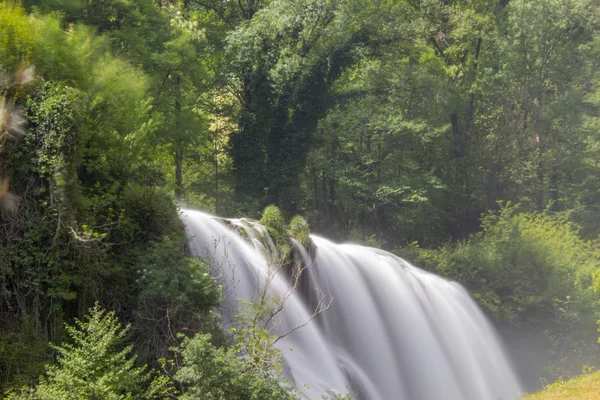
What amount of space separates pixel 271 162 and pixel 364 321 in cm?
1195

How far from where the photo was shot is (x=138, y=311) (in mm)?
10703

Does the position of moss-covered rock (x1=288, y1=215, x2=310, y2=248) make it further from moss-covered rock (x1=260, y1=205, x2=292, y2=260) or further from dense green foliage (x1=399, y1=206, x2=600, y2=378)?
dense green foliage (x1=399, y1=206, x2=600, y2=378)

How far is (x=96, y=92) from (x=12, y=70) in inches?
55.4

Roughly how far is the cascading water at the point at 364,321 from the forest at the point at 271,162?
3.88 feet

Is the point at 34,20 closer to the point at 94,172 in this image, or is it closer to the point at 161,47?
the point at 94,172

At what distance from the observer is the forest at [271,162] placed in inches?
396

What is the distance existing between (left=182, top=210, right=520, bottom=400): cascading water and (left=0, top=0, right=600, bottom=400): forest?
3.88ft

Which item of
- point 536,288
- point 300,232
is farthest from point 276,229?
point 536,288

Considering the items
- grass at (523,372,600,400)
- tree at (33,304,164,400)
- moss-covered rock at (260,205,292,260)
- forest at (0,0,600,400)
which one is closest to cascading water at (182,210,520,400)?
moss-covered rock at (260,205,292,260)

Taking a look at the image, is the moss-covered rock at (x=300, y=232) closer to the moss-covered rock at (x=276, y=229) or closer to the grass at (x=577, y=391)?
the moss-covered rock at (x=276, y=229)

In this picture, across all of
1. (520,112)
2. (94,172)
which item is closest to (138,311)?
(94,172)

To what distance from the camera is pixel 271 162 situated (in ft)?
93.8

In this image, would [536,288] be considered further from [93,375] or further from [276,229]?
[93,375]

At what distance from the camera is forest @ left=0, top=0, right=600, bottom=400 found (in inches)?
396
